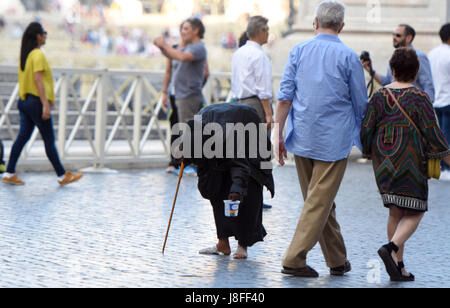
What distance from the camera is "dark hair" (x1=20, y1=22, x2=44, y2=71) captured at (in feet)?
34.2

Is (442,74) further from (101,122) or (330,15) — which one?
(330,15)

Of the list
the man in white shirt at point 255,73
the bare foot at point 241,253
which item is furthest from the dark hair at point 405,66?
the man in white shirt at point 255,73

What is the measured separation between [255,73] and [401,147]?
2918 mm

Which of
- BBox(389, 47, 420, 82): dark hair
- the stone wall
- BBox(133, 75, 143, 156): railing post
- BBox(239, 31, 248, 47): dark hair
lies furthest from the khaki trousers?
the stone wall

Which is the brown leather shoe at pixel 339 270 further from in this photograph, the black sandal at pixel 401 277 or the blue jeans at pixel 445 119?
the blue jeans at pixel 445 119

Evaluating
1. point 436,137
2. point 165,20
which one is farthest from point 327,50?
point 165,20

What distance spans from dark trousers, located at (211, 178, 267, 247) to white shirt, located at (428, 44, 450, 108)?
5.94 meters

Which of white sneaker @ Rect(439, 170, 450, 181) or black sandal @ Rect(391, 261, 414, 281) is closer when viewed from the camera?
black sandal @ Rect(391, 261, 414, 281)

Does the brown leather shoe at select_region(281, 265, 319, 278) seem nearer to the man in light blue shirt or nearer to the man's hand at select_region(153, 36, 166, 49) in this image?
the man in light blue shirt

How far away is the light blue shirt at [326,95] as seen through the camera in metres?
5.92

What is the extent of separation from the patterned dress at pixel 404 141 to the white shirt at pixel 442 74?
627 cm

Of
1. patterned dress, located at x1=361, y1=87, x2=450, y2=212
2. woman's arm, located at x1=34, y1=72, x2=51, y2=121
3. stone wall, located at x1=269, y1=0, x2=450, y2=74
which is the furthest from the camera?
stone wall, located at x1=269, y1=0, x2=450, y2=74

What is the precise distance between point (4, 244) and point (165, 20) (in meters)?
57.7

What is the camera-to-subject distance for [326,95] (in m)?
5.92
